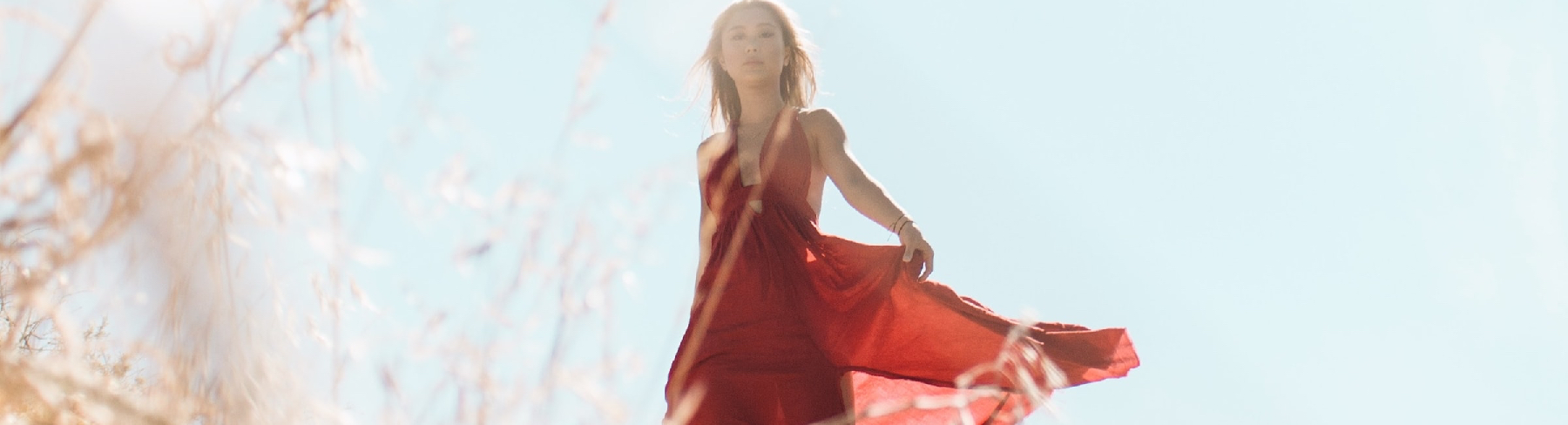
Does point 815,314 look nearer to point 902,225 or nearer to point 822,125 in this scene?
point 902,225

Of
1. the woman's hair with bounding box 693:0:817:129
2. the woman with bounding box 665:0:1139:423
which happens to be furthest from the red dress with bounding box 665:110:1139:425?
the woman's hair with bounding box 693:0:817:129

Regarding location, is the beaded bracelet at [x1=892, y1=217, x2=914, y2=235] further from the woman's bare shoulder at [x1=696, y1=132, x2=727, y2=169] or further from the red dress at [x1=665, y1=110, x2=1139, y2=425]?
the woman's bare shoulder at [x1=696, y1=132, x2=727, y2=169]

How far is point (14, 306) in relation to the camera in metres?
0.63

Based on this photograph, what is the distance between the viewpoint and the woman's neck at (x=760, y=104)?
243 centimetres

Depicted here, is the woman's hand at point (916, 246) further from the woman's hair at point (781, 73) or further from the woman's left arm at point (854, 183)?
the woman's hair at point (781, 73)

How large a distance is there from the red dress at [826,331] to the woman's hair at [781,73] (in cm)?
28

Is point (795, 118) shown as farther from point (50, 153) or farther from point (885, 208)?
point (50, 153)

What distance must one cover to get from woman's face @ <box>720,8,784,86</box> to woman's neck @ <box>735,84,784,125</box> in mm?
13

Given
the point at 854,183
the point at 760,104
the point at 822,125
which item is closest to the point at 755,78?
the point at 760,104

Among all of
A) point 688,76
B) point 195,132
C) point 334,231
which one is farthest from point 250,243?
point 688,76

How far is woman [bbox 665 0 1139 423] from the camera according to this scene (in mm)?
2059

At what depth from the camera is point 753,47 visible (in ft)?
7.98

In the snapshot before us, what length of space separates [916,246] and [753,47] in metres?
0.58

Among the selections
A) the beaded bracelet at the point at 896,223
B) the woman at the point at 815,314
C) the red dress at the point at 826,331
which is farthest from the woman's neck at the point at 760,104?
the beaded bracelet at the point at 896,223
